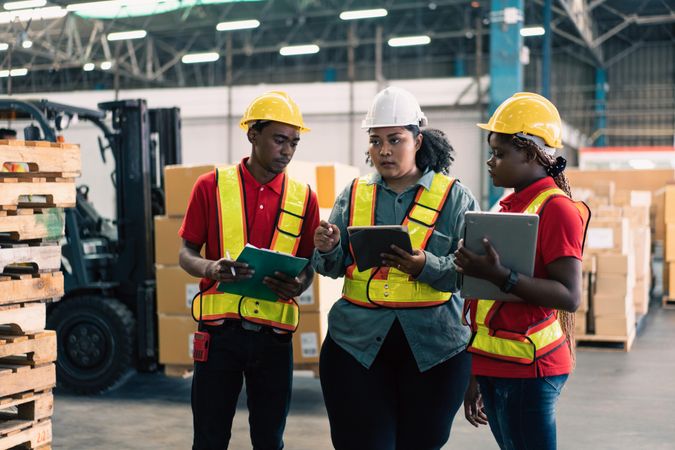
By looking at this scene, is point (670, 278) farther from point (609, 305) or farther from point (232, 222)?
point (232, 222)

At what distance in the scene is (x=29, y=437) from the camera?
367 cm

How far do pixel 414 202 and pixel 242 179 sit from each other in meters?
0.72

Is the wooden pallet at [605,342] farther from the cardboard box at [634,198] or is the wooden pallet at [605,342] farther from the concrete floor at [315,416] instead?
the cardboard box at [634,198]

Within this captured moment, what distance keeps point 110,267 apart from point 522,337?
5.23m

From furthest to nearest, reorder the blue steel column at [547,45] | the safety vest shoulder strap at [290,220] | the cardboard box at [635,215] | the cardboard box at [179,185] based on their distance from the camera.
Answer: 1. the blue steel column at [547,45]
2. the cardboard box at [635,215]
3. the cardboard box at [179,185]
4. the safety vest shoulder strap at [290,220]

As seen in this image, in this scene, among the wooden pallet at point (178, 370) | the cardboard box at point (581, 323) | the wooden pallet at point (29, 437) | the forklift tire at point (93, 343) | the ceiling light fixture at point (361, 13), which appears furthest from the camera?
the ceiling light fixture at point (361, 13)

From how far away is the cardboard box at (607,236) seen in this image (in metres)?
8.57

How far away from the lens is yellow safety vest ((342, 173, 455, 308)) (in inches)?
104

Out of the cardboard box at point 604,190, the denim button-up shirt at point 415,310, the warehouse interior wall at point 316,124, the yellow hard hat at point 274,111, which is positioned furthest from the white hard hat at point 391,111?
the warehouse interior wall at point 316,124

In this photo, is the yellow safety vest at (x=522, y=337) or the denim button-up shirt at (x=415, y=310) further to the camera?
the denim button-up shirt at (x=415, y=310)

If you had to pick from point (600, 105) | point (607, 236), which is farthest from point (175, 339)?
point (600, 105)

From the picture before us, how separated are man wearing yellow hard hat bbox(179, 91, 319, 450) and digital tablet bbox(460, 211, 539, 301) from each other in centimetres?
88

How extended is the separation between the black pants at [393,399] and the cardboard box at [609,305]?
637 cm

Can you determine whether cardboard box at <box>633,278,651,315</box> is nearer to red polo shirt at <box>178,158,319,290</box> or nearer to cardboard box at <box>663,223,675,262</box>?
cardboard box at <box>663,223,675,262</box>
